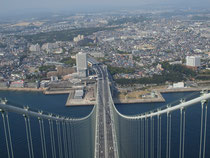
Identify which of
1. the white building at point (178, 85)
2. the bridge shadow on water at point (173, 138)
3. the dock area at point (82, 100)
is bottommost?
the dock area at point (82, 100)

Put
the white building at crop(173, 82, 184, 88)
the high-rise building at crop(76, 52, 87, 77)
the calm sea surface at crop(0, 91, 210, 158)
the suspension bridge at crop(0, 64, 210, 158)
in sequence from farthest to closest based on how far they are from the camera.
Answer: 1. the high-rise building at crop(76, 52, 87, 77)
2. the white building at crop(173, 82, 184, 88)
3. the calm sea surface at crop(0, 91, 210, 158)
4. the suspension bridge at crop(0, 64, 210, 158)

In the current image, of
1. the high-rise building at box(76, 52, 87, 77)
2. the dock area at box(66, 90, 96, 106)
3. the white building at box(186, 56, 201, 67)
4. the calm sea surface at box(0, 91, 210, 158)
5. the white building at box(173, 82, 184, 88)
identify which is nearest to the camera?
the calm sea surface at box(0, 91, 210, 158)

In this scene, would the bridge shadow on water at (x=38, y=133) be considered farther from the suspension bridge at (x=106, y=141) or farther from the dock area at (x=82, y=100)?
the dock area at (x=82, y=100)

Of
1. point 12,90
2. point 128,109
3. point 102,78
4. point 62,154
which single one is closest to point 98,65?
point 102,78

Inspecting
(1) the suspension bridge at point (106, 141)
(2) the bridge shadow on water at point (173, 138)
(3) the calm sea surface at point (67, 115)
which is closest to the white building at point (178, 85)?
(3) the calm sea surface at point (67, 115)

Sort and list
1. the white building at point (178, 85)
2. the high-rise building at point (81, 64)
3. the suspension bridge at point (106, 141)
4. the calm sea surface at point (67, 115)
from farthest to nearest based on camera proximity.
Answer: the high-rise building at point (81, 64) < the white building at point (178, 85) < the calm sea surface at point (67, 115) < the suspension bridge at point (106, 141)

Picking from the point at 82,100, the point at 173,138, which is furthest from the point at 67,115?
the point at 173,138

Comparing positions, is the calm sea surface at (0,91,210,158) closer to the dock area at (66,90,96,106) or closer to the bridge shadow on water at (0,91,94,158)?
the bridge shadow on water at (0,91,94,158)

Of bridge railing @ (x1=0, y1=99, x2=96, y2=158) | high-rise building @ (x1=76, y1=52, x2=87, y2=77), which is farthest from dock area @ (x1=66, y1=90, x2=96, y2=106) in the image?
bridge railing @ (x1=0, y1=99, x2=96, y2=158)
